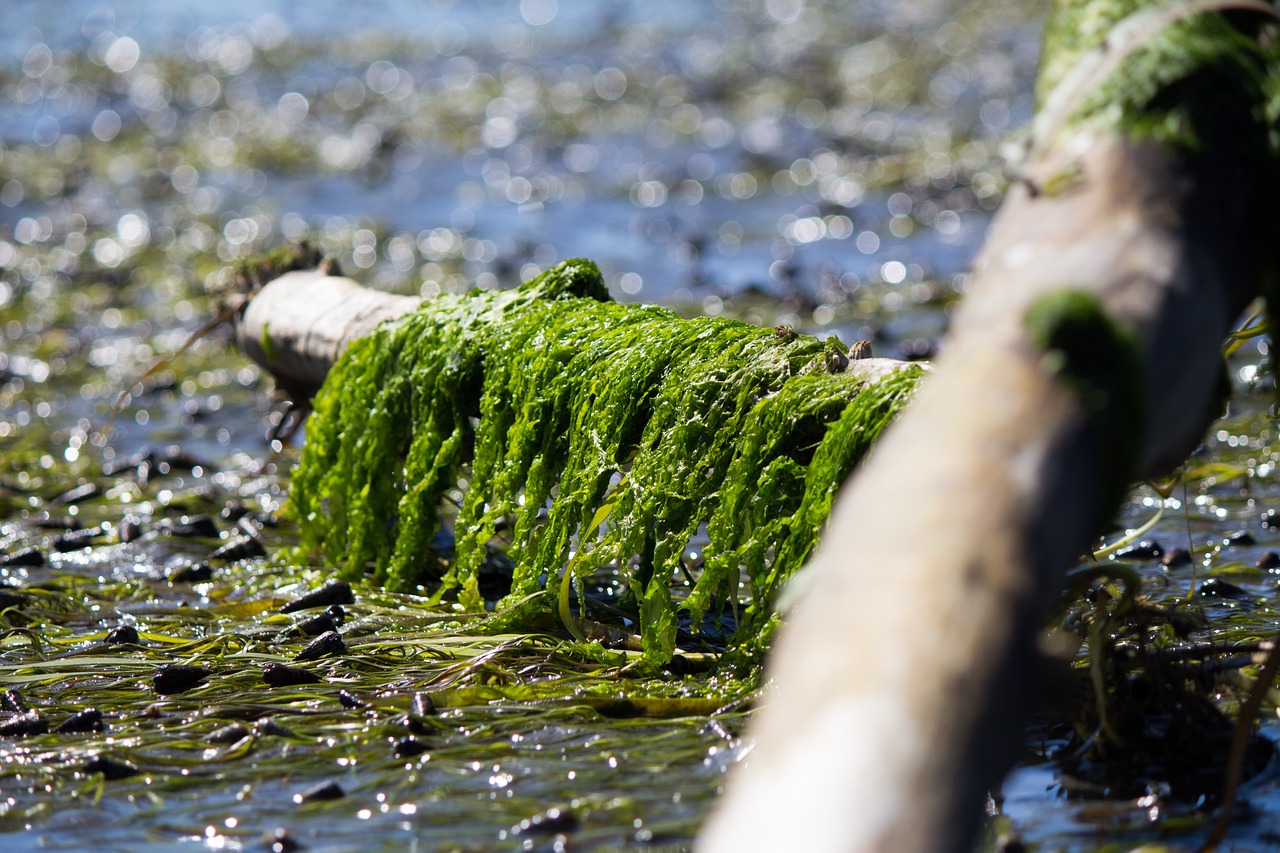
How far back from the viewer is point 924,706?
2.04 meters

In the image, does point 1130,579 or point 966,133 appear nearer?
point 1130,579

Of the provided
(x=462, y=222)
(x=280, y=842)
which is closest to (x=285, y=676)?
(x=280, y=842)

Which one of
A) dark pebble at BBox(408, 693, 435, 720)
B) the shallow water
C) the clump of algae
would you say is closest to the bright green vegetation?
the shallow water

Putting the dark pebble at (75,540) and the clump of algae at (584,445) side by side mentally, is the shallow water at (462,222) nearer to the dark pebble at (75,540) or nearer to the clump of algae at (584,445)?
the dark pebble at (75,540)

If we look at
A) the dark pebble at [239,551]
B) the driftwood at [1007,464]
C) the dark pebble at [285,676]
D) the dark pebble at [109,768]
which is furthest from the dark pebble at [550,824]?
the dark pebble at [239,551]

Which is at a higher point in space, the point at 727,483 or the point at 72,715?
the point at 727,483

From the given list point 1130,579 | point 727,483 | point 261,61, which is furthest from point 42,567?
point 261,61

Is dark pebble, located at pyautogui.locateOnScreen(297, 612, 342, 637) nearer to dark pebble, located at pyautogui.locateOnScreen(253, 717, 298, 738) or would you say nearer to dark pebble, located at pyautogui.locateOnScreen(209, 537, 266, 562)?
dark pebble, located at pyautogui.locateOnScreen(253, 717, 298, 738)

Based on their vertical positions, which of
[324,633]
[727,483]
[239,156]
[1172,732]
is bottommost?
[1172,732]

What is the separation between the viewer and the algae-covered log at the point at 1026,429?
203 cm

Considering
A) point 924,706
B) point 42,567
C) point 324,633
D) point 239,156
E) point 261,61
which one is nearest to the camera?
point 924,706

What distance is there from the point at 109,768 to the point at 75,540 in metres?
2.55

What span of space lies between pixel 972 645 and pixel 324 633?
308cm

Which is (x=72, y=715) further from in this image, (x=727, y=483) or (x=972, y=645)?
(x=972, y=645)
